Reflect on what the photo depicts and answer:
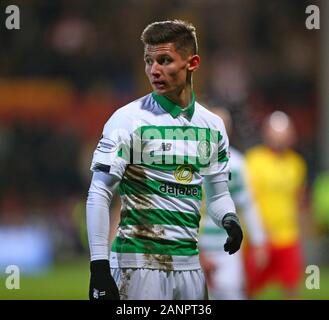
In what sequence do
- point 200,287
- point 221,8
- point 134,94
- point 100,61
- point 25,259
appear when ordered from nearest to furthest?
1. point 200,287
2. point 25,259
3. point 134,94
4. point 100,61
5. point 221,8

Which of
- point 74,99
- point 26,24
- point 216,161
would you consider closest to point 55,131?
point 74,99

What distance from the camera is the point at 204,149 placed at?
5.72 metres

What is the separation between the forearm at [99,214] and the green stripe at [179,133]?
29cm

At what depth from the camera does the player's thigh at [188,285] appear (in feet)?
18.8

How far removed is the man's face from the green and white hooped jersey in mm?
77

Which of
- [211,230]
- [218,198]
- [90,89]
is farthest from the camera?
[90,89]

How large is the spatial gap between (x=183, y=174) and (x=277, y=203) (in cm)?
601

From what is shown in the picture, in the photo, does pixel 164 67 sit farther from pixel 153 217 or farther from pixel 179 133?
pixel 153 217

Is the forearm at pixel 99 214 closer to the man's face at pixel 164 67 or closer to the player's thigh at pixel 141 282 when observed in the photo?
the player's thigh at pixel 141 282

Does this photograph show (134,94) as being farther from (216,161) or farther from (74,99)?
(216,161)

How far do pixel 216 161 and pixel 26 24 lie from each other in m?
18.2

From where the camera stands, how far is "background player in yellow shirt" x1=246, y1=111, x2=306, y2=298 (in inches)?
450

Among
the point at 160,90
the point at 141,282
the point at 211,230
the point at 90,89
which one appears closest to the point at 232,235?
the point at 141,282

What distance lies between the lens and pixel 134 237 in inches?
222
